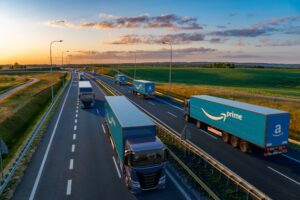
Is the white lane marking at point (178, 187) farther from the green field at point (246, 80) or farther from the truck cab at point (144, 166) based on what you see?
the green field at point (246, 80)

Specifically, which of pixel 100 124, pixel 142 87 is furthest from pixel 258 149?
pixel 142 87

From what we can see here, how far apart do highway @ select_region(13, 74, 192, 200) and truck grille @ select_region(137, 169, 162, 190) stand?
0.64m

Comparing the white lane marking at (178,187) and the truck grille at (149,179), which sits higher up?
the truck grille at (149,179)

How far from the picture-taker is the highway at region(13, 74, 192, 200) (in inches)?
520

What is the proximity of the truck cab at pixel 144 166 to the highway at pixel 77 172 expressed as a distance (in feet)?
2.42

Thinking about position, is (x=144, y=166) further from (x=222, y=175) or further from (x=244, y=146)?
(x=244, y=146)

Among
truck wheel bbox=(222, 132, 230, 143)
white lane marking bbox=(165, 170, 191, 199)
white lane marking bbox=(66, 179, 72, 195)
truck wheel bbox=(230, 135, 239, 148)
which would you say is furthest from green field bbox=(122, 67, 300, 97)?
white lane marking bbox=(66, 179, 72, 195)

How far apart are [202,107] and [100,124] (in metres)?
11.9

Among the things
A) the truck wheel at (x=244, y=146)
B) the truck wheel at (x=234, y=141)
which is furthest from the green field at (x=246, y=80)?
the truck wheel at (x=244, y=146)

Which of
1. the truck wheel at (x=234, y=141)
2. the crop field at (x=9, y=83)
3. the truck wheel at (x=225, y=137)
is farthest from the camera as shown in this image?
the crop field at (x=9, y=83)

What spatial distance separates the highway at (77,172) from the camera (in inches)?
520

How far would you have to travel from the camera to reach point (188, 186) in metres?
13.9

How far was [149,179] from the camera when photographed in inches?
504

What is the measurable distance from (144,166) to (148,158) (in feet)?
1.52
